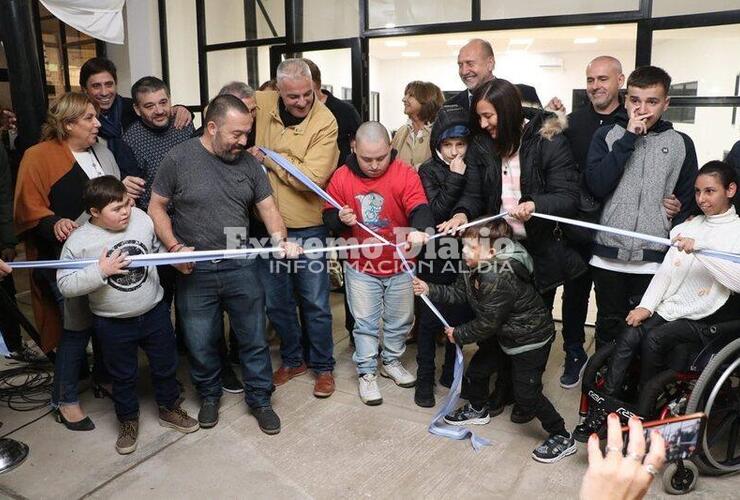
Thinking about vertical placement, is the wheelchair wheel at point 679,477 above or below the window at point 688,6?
below

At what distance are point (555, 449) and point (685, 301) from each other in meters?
0.89

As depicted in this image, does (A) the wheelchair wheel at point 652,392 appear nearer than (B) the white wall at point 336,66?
Yes

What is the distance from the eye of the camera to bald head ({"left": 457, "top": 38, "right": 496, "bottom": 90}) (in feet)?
11.0

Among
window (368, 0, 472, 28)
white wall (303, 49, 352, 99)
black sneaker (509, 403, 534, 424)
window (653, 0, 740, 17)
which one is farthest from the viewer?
white wall (303, 49, 352, 99)

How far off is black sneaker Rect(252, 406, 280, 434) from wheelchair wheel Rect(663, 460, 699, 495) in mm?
1813

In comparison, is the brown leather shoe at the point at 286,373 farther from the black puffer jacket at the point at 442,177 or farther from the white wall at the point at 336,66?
the white wall at the point at 336,66

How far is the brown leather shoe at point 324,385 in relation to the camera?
137 inches

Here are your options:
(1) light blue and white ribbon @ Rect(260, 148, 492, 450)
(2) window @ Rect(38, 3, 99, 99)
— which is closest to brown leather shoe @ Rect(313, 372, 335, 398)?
(1) light blue and white ribbon @ Rect(260, 148, 492, 450)

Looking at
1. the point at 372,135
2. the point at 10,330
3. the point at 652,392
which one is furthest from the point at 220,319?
the point at 652,392

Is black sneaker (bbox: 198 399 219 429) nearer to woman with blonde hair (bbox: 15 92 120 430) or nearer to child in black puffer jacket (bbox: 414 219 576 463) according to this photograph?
woman with blonde hair (bbox: 15 92 120 430)

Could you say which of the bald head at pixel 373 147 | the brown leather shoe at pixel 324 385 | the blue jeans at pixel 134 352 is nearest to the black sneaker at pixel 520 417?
the brown leather shoe at pixel 324 385

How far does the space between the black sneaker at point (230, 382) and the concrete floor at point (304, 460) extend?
16cm

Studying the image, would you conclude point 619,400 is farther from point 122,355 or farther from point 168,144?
point 168,144

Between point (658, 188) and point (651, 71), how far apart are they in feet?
1.81
